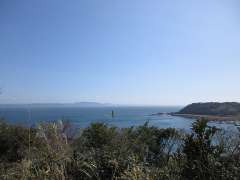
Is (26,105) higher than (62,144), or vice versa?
(26,105)

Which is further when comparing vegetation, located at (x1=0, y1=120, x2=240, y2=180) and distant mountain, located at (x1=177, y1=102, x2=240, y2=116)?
distant mountain, located at (x1=177, y1=102, x2=240, y2=116)

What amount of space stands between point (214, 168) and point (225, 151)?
0.27 m

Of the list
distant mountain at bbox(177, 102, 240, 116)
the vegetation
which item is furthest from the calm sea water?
distant mountain at bbox(177, 102, 240, 116)

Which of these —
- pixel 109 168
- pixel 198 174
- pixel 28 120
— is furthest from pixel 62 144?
pixel 198 174

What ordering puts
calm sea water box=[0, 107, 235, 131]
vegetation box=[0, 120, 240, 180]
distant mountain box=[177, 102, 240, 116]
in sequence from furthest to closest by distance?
1. distant mountain box=[177, 102, 240, 116]
2. calm sea water box=[0, 107, 235, 131]
3. vegetation box=[0, 120, 240, 180]

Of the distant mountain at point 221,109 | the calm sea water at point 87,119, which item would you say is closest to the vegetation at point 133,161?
the calm sea water at point 87,119

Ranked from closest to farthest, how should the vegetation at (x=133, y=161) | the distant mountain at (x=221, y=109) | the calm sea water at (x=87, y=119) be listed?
the vegetation at (x=133, y=161) → the calm sea water at (x=87, y=119) → the distant mountain at (x=221, y=109)

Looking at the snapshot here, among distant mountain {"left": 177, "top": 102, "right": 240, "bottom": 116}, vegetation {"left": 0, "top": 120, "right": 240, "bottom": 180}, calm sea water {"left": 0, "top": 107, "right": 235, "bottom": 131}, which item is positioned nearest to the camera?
vegetation {"left": 0, "top": 120, "right": 240, "bottom": 180}

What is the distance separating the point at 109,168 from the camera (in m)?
3.66

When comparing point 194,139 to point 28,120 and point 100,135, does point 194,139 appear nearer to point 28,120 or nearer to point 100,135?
point 28,120

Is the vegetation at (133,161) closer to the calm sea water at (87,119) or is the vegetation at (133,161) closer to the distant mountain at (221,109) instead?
the calm sea water at (87,119)

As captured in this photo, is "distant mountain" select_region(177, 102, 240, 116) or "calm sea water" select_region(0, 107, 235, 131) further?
"distant mountain" select_region(177, 102, 240, 116)

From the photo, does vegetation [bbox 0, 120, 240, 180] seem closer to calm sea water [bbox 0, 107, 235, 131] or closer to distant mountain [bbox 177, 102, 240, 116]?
calm sea water [bbox 0, 107, 235, 131]

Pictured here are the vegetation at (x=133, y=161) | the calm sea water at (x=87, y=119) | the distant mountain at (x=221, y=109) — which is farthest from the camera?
the distant mountain at (x=221, y=109)
